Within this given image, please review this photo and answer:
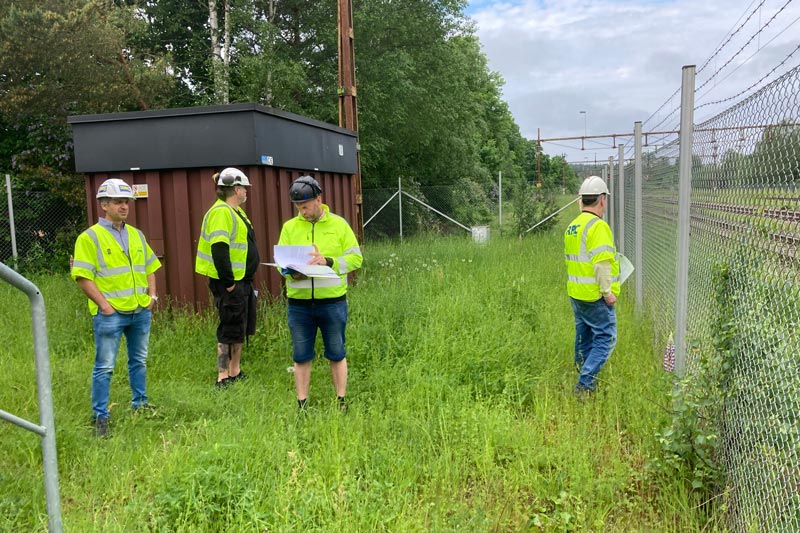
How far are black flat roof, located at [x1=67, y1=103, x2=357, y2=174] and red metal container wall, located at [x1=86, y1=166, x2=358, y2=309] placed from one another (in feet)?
0.47

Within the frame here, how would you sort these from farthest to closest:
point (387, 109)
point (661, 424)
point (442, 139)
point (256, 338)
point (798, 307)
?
point (442, 139) < point (387, 109) < point (256, 338) < point (661, 424) < point (798, 307)

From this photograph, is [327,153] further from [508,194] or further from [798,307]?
[508,194]

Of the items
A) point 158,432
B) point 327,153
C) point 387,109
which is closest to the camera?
point 158,432

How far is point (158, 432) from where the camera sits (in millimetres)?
4094

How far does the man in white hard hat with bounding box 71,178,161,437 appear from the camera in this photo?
405 centimetres

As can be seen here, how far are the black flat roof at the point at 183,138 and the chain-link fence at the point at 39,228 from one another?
18.4 feet

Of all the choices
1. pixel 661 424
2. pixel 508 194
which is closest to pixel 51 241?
pixel 661 424

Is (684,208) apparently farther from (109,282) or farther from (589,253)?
(109,282)

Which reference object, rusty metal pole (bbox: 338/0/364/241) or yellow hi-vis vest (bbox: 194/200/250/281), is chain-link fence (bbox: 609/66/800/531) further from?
rusty metal pole (bbox: 338/0/364/241)

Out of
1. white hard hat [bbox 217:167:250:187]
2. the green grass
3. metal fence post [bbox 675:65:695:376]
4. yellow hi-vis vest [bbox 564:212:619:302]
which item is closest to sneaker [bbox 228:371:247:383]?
the green grass

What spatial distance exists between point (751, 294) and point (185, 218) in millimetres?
5883

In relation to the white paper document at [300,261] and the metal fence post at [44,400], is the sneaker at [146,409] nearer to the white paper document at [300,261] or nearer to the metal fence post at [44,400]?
the white paper document at [300,261]

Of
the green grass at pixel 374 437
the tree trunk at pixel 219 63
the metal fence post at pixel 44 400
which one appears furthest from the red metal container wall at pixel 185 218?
the tree trunk at pixel 219 63

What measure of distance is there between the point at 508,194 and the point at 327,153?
1680 centimetres
